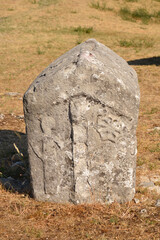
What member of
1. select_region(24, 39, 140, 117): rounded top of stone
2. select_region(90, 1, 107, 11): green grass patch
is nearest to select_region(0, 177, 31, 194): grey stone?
select_region(24, 39, 140, 117): rounded top of stone

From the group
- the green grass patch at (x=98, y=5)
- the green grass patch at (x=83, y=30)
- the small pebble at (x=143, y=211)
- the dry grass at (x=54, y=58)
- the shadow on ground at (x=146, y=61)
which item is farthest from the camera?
the green grass patch at (x=98, y=5)

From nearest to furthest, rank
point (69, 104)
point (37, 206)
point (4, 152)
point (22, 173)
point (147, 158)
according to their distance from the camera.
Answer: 1. point (69, 104)
2. point (37, 206)
3. point (22, 173)
4. point (147, 158)
5. point (4, 152)

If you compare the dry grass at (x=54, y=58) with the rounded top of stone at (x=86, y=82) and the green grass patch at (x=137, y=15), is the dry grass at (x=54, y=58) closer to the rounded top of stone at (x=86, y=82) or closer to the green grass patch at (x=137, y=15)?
the green grass patch at (x=137, y=15)

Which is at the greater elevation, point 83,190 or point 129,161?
point 129,161

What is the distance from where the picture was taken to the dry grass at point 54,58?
3283mm

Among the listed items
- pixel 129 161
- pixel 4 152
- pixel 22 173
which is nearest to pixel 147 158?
pixel 129 161

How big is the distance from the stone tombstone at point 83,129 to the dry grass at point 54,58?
19cm

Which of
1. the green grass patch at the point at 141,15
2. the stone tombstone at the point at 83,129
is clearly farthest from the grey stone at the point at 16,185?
the green grass patch at the point at 141,15

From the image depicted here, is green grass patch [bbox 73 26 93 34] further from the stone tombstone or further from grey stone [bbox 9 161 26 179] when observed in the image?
the stone tombstone

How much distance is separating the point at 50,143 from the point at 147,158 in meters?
1.84

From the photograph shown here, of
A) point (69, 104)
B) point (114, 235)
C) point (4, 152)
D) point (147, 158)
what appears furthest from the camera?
point (4, 152)

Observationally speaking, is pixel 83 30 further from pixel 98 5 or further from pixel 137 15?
pixel 137 15

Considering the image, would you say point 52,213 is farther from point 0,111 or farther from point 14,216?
point 0,111

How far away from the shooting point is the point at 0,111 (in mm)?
7316
